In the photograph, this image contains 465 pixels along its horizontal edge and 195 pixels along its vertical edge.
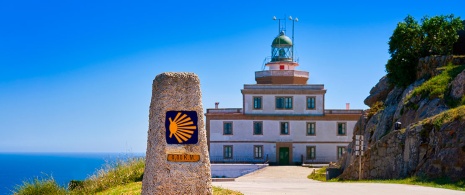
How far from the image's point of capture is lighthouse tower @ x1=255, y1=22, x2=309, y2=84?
210 feet

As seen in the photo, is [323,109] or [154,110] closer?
[154,110]

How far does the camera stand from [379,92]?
4556 cm

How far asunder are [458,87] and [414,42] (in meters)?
12.0

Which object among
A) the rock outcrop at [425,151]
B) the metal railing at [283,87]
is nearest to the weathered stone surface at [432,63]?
the rock outcrop at [425,151]

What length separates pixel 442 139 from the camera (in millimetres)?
23672

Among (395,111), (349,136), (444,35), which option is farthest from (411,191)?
(349,136)

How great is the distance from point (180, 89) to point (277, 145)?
48331 millimetres

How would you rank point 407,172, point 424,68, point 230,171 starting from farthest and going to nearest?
point 230,171, point 424,68, point 407,172

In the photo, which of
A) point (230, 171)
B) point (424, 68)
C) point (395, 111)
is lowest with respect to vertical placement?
point (230, 171)

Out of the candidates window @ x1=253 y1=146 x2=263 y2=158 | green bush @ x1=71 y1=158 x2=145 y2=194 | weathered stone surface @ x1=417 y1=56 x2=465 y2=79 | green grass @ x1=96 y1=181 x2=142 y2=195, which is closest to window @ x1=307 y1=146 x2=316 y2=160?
window @ x1=253 y1=146 x2=263 y2=158

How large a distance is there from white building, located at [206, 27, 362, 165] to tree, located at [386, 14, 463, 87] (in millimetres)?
21317

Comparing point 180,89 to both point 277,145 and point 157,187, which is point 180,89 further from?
point 277,145

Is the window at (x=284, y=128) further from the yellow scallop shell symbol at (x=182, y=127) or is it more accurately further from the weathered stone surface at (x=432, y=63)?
the yellow scallop shell symbol at (x=182, y=127)

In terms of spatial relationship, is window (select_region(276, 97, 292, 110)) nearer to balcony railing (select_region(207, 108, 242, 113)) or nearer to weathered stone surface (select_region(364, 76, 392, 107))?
balcony railing (select_region(207, 108, 242, 113))
